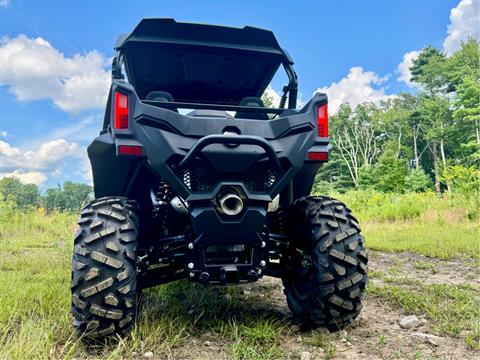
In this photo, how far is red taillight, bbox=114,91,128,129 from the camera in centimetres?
238

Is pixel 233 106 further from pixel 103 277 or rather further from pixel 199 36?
pixel 103 277

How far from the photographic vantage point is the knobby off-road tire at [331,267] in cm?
252

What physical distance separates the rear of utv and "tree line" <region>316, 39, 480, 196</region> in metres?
22.7

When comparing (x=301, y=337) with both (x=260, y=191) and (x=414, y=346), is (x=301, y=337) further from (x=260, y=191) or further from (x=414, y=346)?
(x=260, y=191)

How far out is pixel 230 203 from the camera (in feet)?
7.72

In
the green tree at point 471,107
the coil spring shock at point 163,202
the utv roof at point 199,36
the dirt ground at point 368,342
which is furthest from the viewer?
the green tree at point 471,107

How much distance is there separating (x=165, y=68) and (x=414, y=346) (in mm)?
2634

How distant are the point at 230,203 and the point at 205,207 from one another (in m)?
0.14

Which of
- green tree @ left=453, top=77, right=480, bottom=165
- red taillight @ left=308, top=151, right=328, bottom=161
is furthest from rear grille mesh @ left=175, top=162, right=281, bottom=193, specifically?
green tree @ left=453, top=77, right=480, bottom=165

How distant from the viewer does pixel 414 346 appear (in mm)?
2297

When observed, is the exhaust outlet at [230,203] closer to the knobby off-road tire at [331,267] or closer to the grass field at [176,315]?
the knobby off-road tire at [331,267]

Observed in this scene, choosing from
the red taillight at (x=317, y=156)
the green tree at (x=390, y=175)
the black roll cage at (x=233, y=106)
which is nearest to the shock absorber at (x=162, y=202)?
the black roll cage at (x=233, y=106)

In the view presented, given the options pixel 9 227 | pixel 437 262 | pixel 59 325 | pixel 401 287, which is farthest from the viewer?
pixel 9 227

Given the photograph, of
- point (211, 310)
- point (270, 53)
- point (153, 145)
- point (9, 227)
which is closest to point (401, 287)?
point (211, 310)
